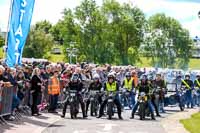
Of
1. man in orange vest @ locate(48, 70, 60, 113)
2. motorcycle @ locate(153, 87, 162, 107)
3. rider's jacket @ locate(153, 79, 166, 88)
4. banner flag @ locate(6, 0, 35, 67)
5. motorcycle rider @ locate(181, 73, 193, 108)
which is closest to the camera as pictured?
banner flag @ locate(6, 0, 35, 67)

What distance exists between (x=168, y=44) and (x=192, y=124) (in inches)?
2607

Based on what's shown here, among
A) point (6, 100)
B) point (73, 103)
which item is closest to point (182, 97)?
point (73, 103)

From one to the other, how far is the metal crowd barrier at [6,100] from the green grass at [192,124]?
5.96 meters

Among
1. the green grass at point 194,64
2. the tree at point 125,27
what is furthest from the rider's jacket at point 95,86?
the green grass at point 194,64

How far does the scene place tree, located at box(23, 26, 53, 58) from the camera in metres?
85.5

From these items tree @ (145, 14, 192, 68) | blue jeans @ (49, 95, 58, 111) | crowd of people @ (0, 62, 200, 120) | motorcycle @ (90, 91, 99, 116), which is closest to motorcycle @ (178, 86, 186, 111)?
crowd of people @ (0, 62, 200, 120)

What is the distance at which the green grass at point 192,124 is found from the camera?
19781 mm

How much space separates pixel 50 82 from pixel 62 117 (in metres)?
1.99

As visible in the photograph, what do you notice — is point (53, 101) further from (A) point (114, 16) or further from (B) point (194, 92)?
(A) point (114, 16)

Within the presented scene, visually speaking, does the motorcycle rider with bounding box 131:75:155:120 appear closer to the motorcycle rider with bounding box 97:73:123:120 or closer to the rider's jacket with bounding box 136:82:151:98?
the rider's jacket with bounding box 136:82:151:98

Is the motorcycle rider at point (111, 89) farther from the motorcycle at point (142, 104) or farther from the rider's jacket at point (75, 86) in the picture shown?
the rider's jacket at point (75, 86)

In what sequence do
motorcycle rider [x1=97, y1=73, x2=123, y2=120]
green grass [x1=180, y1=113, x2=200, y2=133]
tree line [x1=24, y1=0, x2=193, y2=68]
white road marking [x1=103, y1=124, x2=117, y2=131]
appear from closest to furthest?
white road marking [x1=103, y1=124, x2=117, y2=131] → green grass [x1=180, y1=113, x2=200, y2=133] → motorcycle rider [x1=97, y1=73, x2=123, y2=120] → tree line [x1=24, y1=0, x2=193, y2=68]

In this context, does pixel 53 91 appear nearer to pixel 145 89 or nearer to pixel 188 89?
pixel 145 89

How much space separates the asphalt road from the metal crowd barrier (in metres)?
1.51
